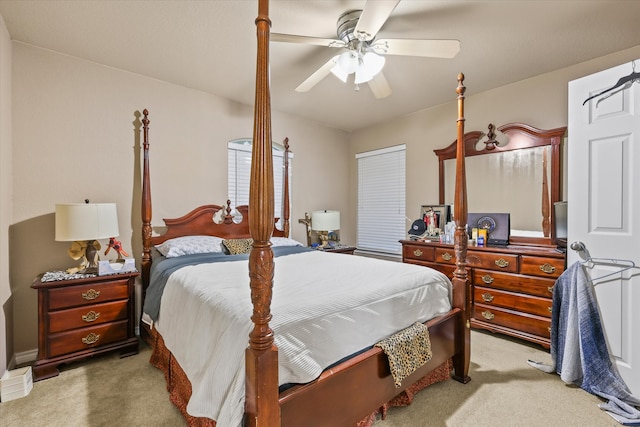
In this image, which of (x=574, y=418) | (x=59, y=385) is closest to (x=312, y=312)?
(x=574, y=418)

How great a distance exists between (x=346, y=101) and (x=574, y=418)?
3.47m

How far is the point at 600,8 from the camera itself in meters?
2.01

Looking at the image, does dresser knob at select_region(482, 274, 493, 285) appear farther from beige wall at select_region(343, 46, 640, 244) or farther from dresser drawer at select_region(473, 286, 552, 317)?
beige wall at select_region(343, 46, 640, 244)

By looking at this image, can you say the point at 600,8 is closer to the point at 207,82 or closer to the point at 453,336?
the point at 453,336

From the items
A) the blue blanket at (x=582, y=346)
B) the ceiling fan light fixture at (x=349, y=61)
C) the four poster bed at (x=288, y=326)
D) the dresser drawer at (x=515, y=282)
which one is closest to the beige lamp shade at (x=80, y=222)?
the four poster bed at (x=288, y=326)

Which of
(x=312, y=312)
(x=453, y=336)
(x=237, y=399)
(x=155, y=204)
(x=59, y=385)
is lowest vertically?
(x=59, y=385)

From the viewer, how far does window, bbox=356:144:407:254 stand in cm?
433

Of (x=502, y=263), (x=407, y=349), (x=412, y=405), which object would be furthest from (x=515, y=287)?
(x=407, y=349)

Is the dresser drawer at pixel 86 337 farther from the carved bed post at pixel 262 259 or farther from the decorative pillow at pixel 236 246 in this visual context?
the carved bed post at pixel 262 259

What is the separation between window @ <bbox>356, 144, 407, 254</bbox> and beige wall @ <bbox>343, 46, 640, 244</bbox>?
120mm

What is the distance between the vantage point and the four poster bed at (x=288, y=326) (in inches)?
42.5

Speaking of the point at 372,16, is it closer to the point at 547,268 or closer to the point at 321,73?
the point at 321,73

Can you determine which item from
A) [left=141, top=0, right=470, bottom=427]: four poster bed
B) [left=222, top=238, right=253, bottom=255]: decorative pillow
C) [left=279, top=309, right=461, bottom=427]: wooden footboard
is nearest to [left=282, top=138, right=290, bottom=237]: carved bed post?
[left=222, top=238, right=253, bottom=255]: decorative pillow

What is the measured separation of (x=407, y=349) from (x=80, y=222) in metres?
2.57
